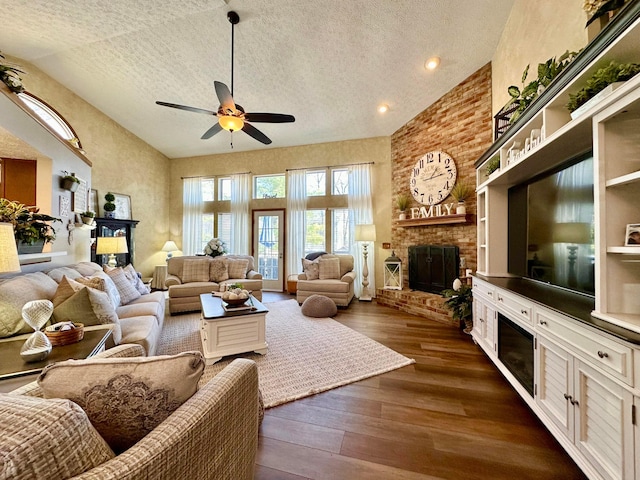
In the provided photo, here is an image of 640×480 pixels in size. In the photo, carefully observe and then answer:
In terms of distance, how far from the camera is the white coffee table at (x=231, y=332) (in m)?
2.45

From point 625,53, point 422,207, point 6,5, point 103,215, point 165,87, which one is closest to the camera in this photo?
point 625,53

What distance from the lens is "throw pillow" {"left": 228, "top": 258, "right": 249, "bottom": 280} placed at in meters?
4.71

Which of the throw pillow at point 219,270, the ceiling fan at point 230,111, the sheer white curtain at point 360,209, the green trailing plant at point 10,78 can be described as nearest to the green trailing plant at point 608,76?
the ceiling fan at point 230,111

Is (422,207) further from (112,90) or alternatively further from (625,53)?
(112,90)

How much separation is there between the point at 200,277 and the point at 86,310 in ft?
8.67

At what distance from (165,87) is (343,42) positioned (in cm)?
297

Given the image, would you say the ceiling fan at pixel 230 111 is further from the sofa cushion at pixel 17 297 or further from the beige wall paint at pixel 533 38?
the beige wall paint at pixel 533 38

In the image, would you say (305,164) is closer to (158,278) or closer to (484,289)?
(158,278)

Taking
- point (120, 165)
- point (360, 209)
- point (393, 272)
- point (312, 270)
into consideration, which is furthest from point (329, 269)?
point (120, 165)

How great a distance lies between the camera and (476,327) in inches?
110

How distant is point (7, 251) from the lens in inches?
50.5

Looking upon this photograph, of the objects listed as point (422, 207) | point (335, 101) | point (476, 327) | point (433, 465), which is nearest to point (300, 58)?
point (335, 101)

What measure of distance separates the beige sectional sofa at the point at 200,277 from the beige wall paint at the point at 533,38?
461cm

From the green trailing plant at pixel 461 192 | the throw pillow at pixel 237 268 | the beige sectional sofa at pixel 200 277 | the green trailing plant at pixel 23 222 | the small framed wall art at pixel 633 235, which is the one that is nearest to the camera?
the small framed wall art at pixel 633 235
